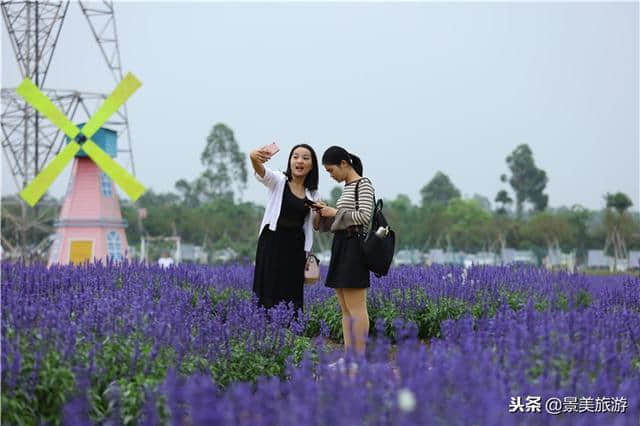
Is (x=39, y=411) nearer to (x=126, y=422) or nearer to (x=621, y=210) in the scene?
(x=126, y=422)

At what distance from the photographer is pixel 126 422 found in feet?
11.8

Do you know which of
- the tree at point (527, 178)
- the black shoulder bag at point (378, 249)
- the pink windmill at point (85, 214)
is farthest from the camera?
the tree at point (527, 178)

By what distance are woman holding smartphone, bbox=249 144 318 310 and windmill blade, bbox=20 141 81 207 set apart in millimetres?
14097

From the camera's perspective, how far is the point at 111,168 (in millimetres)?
19172

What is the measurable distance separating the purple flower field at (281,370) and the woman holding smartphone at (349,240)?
311 mm

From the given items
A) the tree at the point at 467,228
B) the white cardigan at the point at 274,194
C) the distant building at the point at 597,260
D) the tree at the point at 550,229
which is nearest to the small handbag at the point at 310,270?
the white cardigan at the point at 274,194

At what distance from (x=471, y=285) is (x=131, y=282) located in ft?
11.2

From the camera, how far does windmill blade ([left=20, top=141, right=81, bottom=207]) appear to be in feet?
63.3

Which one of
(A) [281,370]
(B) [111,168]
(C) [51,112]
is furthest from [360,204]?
(C) [51,112]

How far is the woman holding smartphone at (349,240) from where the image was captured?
5652 mm

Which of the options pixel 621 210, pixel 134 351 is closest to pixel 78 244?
pixel 134 351

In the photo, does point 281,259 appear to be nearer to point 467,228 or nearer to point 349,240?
point 349,240

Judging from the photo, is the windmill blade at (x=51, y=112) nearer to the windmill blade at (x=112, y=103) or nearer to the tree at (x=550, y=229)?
the windmill blade at (x=112, y=103)

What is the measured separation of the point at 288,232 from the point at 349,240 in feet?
2.99
